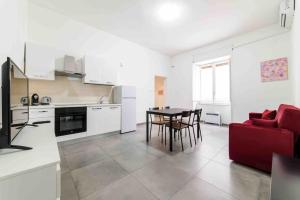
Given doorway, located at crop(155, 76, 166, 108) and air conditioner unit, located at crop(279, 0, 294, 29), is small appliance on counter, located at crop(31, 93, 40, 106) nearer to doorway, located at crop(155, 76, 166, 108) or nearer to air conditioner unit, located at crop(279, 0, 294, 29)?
doorway, located at crop(155, 76, 166, 108)

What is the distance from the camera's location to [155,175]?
5.94 feet

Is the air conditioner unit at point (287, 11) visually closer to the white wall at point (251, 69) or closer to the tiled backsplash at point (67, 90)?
the white wall at point (251, 69)

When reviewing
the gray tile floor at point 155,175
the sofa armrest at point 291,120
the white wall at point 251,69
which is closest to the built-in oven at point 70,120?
the gray tile floor at point 155,175

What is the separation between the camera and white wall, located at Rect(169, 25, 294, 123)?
3607mm

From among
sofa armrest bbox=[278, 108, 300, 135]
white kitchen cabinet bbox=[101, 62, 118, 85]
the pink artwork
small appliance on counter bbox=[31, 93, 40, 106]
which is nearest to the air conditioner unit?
the pink artwork

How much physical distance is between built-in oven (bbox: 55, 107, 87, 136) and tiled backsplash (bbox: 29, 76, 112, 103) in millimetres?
629

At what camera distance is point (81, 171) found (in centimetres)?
191

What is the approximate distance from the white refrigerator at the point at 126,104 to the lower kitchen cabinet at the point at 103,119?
0.16 metres

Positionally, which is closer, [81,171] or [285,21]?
[81,171]

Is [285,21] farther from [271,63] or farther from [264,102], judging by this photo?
[264,102]

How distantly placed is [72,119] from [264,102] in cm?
539

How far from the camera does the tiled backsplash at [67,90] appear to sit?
10.1ft

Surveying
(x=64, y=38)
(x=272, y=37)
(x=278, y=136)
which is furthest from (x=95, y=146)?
(x=272, y=37)

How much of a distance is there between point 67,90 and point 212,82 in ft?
17.2
